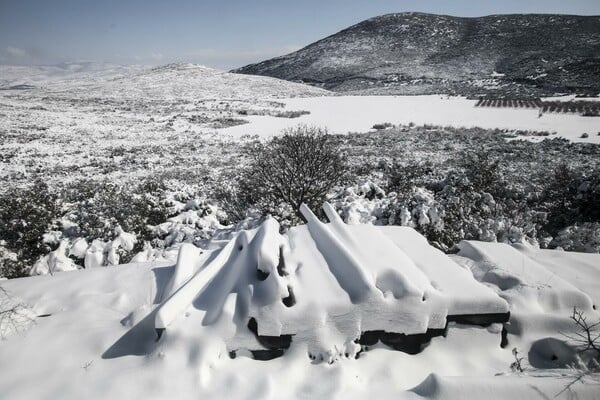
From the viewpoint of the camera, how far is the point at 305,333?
3.17 meters

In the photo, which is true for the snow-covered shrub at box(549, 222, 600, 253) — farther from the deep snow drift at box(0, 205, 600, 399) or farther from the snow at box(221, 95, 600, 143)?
the snow at box(221, 95, 600, 143)

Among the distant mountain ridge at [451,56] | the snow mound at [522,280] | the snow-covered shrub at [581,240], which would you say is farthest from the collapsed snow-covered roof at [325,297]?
the distant mountain ridge at [451,56]

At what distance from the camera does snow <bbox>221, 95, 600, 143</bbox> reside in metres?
26.8

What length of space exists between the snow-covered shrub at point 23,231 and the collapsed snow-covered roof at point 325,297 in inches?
243

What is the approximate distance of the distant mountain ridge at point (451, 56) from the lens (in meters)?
70.2

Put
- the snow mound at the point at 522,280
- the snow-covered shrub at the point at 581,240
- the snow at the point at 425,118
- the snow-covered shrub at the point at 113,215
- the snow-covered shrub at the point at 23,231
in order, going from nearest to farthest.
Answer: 1. the snow mound at the point at 522,280
2. the snow-covered shrub at the point at 581,240
3. the snow-covered shrub at the point at 23,231
4. the snow-covered shrub at the point at 113,215
5. the snow at the point at 425,118

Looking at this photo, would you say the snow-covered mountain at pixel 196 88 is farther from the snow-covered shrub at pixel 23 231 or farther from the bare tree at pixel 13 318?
the bare tree at pixel 13 318

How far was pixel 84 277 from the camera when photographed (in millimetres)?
4523

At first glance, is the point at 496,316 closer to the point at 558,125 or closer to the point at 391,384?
the point at 391,384

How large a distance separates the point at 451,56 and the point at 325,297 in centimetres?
11950

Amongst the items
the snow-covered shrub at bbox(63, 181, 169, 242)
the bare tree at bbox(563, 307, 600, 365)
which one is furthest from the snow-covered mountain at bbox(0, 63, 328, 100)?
the bare tree at bbox(563, 307, 600, 365)

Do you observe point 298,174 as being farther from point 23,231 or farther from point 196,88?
point 196,88

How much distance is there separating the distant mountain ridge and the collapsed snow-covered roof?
63.1 meters

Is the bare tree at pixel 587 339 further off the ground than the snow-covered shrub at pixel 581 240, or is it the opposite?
the bare tree at pixel 587 339
